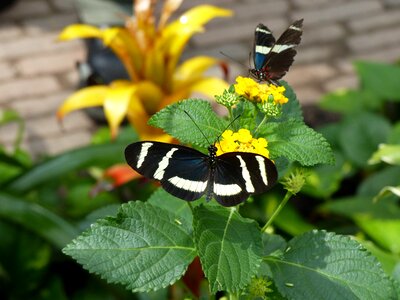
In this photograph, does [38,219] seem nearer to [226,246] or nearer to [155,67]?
[155,67]

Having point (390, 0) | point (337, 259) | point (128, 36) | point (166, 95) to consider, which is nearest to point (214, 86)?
point (166, 95)

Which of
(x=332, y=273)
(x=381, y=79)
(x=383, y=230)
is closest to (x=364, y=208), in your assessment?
(x=383, y=230)

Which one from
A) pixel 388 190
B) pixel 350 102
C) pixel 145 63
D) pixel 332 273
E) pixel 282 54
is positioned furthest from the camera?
pixel 350 102

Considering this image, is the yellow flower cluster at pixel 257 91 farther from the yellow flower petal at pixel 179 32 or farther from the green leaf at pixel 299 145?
the yellow flower petal at pixel 179 32

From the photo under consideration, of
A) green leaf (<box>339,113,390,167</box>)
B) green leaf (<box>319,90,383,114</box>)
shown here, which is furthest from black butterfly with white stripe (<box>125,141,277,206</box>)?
green leaf (<box>319,90,383,114</box>)

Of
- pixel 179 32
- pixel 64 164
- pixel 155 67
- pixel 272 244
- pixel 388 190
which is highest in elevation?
pixel 272 244
